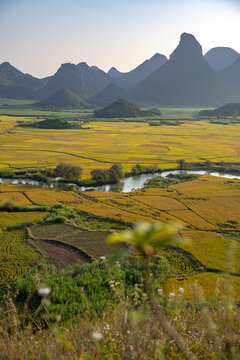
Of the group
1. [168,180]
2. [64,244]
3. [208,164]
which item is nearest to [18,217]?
[64,244]

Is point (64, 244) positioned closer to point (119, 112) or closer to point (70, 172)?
point (70, 172)

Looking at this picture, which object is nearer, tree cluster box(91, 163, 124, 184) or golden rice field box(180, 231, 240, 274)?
golden rice field box(180, 231, 240, 274)

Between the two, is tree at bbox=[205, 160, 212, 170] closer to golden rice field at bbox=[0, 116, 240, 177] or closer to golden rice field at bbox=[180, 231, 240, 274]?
golden rice field at bbox=[0, 116, 240, 177]

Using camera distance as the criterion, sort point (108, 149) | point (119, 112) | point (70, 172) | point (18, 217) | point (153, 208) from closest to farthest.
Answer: point (18, 217) < point (153, 208) < point (70, 172) < point (108, 149) < point (119, 112)

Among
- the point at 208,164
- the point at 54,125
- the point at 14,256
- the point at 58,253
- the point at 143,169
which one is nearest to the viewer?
the point at 14,256

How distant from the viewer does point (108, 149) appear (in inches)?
3482

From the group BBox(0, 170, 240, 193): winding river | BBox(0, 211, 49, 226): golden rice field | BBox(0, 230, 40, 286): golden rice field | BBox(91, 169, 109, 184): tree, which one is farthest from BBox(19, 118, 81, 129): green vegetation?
BBox(0, 230, 40, 286): golden rice field

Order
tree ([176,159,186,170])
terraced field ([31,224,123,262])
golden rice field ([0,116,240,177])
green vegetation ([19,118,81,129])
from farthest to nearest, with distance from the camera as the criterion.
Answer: green vegetation ([19,118,81,129]) → golden rice field ([0,116,240,177]) → tree ([176,159,186,170]) → terraced field ([31,224,123,262])

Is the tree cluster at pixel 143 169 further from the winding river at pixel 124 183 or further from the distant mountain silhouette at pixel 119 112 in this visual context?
the distant mountain silhouette at pixel 119 112

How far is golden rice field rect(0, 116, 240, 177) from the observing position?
236ft

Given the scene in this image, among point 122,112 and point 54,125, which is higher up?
point 122,112

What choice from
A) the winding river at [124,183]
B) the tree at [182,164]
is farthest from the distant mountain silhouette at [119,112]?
the winding river at [124,183]

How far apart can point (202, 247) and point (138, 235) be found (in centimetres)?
2721

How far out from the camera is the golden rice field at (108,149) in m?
71.8
